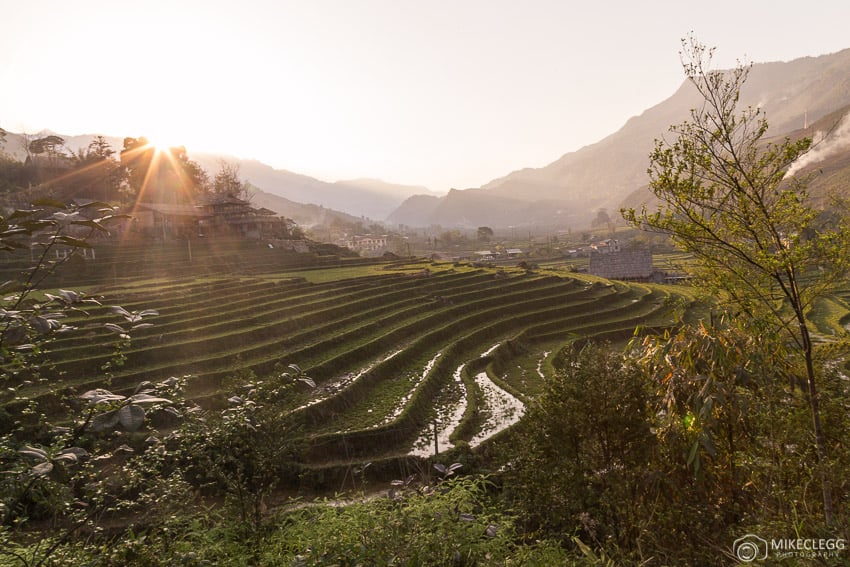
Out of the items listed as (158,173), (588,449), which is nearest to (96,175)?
(158,173)

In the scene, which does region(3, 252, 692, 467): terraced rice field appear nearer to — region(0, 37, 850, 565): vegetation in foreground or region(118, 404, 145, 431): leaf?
region(0, 37, 850, 565): vegetation in foreground

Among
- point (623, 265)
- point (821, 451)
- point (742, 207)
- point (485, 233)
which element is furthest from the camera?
point (485, 233)

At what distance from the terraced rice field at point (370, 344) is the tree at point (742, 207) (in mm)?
3394

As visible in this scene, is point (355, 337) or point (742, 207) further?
point (355, 337)

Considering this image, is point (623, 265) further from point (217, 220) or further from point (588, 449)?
point (588, 449)

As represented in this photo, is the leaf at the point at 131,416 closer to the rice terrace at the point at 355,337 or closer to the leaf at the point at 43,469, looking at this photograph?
the leaf at the point at 43,469

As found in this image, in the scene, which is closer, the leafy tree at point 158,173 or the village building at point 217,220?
the village building at point 217,220

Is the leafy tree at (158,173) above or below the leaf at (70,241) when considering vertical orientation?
above

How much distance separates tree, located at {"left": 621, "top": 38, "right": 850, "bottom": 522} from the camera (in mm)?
6664

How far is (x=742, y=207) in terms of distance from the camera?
6.89 m

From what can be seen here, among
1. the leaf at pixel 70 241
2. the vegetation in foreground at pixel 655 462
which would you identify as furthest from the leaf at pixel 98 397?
the vegetation in foreground at pixel 655 462

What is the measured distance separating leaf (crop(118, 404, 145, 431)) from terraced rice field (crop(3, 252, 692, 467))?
854 centimetres

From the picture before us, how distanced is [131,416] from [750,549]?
6.19 m

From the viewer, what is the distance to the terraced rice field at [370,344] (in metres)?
18.4
